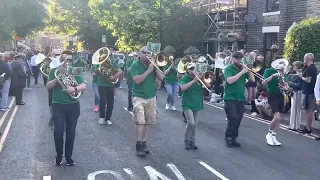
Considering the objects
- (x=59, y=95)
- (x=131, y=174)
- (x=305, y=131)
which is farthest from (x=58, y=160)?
(x=305, y=131)

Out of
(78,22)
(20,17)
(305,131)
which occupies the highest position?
(78,22)

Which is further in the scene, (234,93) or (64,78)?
(234,93)

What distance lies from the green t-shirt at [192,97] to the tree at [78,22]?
34.4 metres

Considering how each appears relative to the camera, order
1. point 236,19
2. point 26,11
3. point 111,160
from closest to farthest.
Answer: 1. point 111,160
2. point 236,19
3. point 26,11

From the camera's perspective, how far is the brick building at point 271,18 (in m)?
17.5

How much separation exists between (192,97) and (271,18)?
12.6m

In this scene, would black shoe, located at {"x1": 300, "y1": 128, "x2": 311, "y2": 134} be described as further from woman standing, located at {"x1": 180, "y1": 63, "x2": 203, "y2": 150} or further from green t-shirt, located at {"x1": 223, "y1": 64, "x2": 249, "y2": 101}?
woman standing, located at {"x1": 180, "y1": 63, "x2": 203, "y2": 150}

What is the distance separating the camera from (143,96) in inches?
306

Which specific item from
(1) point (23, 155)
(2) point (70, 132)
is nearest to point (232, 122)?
Answer: (2) point (70, 132)

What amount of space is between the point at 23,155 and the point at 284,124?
7.07m

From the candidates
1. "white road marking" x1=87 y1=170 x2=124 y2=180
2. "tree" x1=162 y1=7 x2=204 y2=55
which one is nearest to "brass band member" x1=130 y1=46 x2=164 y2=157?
"white road marking" x1=87 y1=170 x2=124 y2=180

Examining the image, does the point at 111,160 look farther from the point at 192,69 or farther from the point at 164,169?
the point at 192,69

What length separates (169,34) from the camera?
1008 inches

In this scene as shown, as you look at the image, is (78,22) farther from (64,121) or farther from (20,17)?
(64,121)
